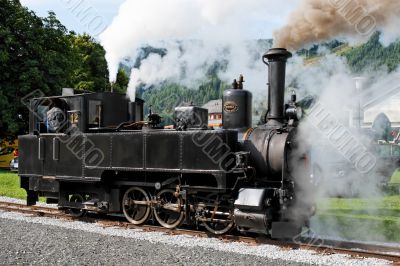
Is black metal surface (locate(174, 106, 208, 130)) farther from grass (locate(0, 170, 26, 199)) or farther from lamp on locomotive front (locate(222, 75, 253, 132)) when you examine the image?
grass (locate(0, 170, 26, 199))

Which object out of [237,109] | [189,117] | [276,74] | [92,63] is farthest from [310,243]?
[92,63]

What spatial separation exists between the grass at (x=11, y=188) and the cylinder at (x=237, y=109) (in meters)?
9.04

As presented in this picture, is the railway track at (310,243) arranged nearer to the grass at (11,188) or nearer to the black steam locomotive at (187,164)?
the black steam locomotive at (187,164)

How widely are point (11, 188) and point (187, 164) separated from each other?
1046 centimetres

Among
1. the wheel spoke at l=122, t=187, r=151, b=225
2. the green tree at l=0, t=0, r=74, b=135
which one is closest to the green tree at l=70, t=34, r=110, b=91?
the green tree at l=0, t=0, r=74, b=135

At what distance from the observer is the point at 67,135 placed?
10.5m

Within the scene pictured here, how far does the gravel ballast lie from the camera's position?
21.5 ft

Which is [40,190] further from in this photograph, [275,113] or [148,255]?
[275,113]

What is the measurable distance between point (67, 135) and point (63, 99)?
939 millimetres

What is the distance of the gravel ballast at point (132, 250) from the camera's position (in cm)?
655

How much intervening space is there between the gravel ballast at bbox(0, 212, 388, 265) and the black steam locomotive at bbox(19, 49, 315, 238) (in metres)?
0.67

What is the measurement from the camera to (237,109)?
891 centimetres

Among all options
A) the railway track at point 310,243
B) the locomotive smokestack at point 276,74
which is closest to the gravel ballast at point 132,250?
the railway track at point 310,243

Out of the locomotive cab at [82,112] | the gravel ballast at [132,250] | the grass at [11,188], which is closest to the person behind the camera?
the gravel ballast at [132,250]
